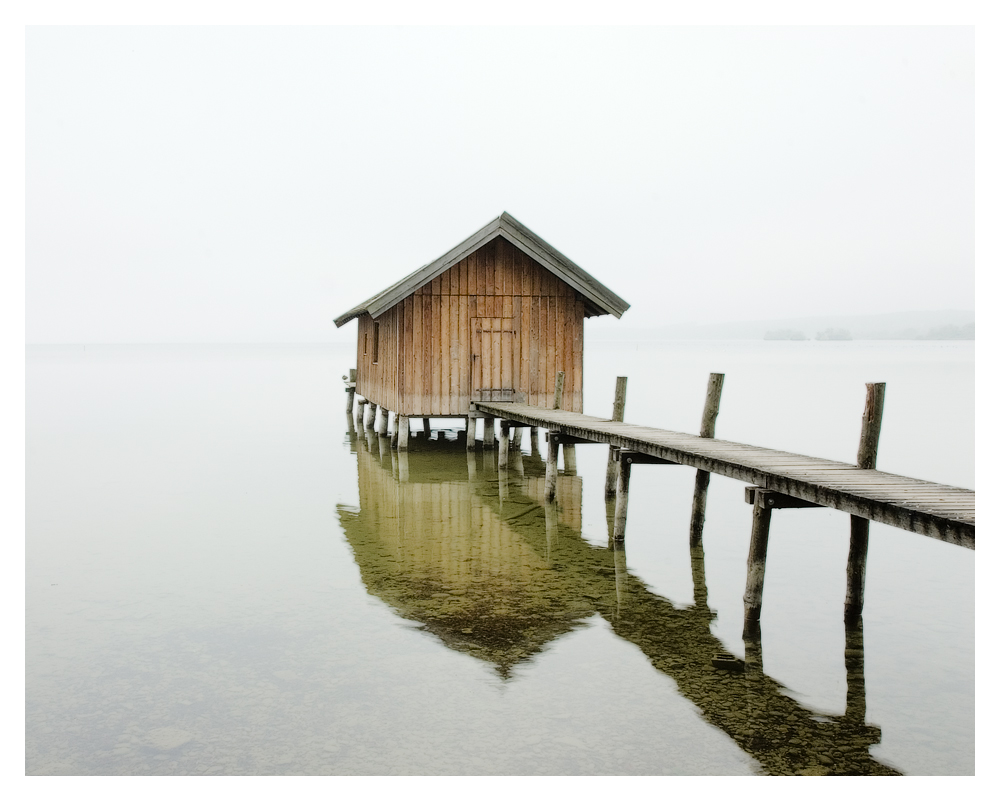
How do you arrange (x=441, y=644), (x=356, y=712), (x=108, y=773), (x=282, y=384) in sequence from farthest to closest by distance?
(x=282, y=384), (x=441, y=644), (x=356, y=712), (x=108, y=773)

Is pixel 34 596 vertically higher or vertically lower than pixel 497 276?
lower

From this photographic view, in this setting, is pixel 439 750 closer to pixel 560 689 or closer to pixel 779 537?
pixel 560 689

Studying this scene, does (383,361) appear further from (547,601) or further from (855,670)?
(855,670)

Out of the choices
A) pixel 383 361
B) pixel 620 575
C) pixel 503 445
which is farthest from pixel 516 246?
pixel 620 575

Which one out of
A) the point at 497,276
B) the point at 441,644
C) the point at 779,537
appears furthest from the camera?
the point at 497,276

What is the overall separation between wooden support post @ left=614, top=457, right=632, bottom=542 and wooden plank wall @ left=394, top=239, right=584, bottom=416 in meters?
8.32

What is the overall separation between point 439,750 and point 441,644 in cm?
205

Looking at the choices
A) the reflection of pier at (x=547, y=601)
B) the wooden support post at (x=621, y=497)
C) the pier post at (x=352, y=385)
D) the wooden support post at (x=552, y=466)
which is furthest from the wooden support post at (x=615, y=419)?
the pier post at (x=352, y=385)

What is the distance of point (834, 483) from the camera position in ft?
26.6

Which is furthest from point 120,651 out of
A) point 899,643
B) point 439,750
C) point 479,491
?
point 479,491

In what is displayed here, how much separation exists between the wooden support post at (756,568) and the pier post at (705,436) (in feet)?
10.7

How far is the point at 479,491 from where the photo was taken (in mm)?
17219

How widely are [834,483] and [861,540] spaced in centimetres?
133

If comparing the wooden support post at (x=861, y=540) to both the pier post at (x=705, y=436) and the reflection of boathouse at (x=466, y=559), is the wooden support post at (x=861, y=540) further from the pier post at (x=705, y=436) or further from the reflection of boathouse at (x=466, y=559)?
the pier post at (x=705, y=436)
